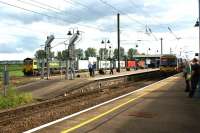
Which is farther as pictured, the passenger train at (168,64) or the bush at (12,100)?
the passenger train at (168,64)

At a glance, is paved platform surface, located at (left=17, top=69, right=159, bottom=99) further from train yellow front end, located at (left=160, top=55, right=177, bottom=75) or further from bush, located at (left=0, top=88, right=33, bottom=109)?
train yellow front end, located at (left=160, top=55, right=177, bottom=75)

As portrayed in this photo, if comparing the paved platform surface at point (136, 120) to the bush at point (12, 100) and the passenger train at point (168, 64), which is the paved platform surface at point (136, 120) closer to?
the bush at point (12, 100)

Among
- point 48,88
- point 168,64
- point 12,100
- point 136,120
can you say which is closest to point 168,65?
point 168,64

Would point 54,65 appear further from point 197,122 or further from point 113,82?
point 197,122

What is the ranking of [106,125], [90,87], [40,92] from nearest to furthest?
[106,125] → [40,92] → [90,87]

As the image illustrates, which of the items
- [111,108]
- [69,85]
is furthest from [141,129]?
[69,85]

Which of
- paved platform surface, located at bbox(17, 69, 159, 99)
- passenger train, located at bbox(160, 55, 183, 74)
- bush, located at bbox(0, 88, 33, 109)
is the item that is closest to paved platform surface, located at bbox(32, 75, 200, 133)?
bush, located at bbox(0, 88, 33, 109)

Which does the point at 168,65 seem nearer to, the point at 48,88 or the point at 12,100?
the point at 48,88

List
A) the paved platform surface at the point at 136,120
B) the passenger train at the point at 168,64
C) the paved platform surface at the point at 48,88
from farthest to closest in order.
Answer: the passenger train at the point at 168,64 < the paved platform surface at the point at 48,88 < the paved platform surface at the point at 136,120

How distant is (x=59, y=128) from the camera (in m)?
10.8

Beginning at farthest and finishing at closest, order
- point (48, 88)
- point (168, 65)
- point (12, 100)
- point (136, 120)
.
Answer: point (168, 65)
point (48, 88)
point (12, 100)
point (136, 120)

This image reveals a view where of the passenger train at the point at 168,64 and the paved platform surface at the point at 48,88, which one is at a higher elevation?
the passenger train at the point at 168,64

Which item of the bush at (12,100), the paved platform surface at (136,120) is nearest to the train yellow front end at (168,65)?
the bush at (12,100)

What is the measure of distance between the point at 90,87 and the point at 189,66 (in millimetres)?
12159
